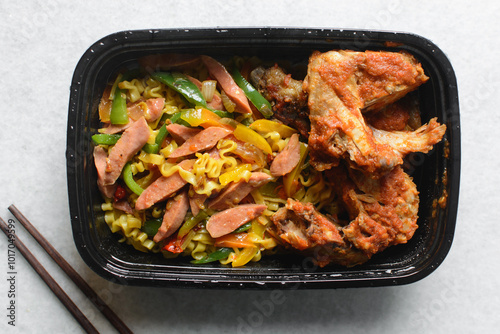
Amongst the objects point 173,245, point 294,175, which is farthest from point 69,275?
point 294,175

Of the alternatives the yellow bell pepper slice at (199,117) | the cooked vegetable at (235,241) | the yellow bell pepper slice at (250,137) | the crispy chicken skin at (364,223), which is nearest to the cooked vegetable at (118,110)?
the yellow bell pepper slice at (199,117)

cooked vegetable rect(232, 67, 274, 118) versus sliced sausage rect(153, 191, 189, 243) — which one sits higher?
cooked vegetable rect(232, 67, 274, 118)

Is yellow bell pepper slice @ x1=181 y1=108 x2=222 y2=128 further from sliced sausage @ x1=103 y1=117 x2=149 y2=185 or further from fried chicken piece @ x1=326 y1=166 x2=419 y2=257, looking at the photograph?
fried chicken piece @ x1=326 y1=166 x2=419 y2=257

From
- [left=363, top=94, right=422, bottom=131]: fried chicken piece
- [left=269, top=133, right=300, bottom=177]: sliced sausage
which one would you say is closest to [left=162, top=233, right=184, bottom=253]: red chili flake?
[left=269, top=133, right=300, bottom=177]: sliced sausage

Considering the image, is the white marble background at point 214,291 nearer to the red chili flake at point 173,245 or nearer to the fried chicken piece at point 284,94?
the red chili flake at point 173,245

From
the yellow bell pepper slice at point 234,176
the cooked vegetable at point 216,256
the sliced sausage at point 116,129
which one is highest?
the sliced sausage at point 116,129

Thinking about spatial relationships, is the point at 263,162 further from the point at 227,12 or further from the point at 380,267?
the point at 227,12

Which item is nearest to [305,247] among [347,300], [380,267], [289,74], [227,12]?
[380,267]
